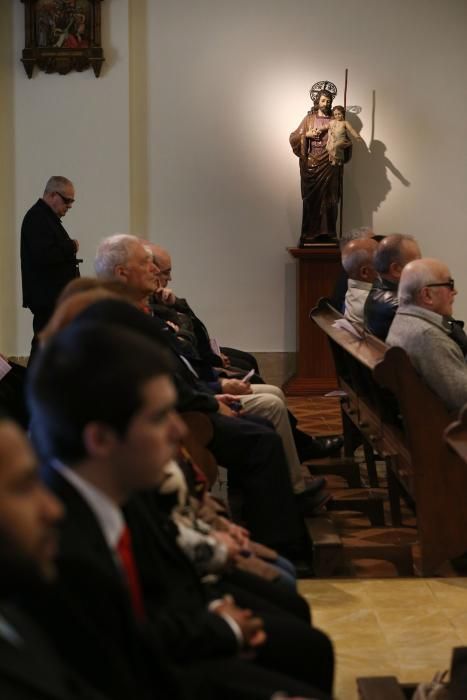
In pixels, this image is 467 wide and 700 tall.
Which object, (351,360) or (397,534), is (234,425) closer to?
(397,534)

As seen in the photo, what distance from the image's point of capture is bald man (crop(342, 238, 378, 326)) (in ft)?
23.0

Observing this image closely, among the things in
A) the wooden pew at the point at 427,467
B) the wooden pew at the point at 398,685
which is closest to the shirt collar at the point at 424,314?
the wooden pew at the point at 427,467

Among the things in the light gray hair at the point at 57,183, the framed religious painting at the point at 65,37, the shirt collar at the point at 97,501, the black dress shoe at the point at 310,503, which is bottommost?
the black dress shoe at the point at 310,503

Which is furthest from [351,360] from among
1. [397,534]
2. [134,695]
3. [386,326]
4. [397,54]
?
[397,54]

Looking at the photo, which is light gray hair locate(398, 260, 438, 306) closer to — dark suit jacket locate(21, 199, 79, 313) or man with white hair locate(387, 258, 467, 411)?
man with white hair locate(387, 258, 467, 411)

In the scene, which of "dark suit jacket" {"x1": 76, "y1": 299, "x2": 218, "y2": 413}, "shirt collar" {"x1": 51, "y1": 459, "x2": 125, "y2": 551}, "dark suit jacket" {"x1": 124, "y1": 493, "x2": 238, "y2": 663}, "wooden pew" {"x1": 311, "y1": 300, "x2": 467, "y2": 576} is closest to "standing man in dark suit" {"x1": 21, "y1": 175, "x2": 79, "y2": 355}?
"dark suit jacket" {"x1": 76, "y1": 299, "x2": 218, "y2": 413}

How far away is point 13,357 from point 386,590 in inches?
279

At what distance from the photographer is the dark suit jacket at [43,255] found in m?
9.12

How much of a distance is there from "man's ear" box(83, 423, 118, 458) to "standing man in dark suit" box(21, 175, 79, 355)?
7.19 metres

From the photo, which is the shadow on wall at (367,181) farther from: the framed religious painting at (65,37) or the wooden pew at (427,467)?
the wooden pew at (427,467)

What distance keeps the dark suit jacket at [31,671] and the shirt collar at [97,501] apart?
0.37 metres

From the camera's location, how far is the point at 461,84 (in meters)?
11.0

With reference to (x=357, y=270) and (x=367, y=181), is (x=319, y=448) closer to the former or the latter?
(x=357, y=270)

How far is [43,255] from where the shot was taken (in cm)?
911
